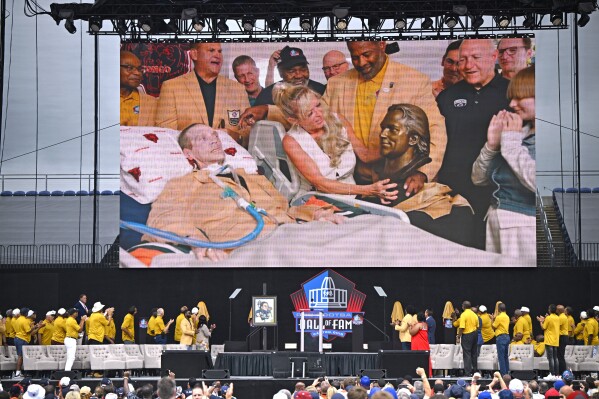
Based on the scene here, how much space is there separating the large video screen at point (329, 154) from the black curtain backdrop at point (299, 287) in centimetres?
48

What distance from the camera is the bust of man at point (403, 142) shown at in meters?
26.6

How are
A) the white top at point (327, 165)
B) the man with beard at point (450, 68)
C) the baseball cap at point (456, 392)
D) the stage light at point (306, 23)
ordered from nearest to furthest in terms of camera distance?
the baseball cap at point (456, 392), the stage light at point (306, 23), the man with beard at point (450, 68), the white top at point (327, 165)

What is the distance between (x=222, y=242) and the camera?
26812 millimetres

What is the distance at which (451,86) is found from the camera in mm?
26578

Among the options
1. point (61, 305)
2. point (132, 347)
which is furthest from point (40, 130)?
point (132, 347)

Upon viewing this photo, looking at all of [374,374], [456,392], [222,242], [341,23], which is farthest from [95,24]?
[456,392]

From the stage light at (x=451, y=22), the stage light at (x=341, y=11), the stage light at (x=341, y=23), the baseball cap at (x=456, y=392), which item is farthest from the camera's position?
the stage light at (x=451, y=22)

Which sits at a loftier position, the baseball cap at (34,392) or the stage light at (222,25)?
the stage light at (222,25)

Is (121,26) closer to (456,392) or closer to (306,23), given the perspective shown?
(306,23)

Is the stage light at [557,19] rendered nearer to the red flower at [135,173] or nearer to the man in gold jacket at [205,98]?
the man in gold jacket at [205,98]

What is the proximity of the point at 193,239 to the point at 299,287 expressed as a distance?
9.42 ft

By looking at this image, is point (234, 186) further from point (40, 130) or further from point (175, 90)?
point (40, 130)

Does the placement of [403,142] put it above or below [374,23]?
below

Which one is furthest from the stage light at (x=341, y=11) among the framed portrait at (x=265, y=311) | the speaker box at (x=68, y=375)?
the speaker box at (x=68, y=375)
